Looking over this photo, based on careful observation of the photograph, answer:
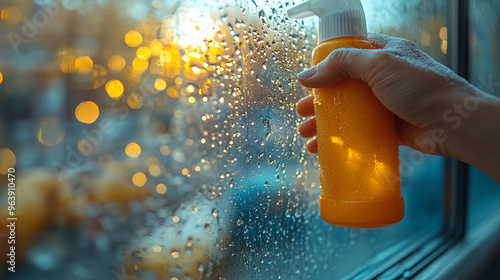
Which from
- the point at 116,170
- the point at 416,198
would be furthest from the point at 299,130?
the point at 416,198

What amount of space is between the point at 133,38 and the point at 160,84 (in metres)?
0.05

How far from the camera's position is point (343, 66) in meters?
0.32

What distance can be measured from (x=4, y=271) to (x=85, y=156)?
0.10 m

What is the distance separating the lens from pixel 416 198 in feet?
2.67

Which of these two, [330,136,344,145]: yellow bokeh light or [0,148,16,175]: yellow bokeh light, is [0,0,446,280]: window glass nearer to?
[0,148,16,175]: yellow bokeh light

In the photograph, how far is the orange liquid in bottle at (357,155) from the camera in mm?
330

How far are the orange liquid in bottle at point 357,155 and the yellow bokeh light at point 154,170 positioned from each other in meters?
0.17

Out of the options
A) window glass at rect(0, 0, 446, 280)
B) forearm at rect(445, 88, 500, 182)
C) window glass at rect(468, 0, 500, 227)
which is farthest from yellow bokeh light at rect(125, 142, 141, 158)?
window glass at rect(468, 0, 500, 227)

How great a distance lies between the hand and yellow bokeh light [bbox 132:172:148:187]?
193 mm

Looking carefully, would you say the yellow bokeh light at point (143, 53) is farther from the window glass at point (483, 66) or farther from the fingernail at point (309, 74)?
the window glass at point (483, 66)

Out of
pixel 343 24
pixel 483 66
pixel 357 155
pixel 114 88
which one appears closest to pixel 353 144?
pixel 357 155

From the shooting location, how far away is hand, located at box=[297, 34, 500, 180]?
33cm

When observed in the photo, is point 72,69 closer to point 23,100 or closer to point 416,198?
point 23,100

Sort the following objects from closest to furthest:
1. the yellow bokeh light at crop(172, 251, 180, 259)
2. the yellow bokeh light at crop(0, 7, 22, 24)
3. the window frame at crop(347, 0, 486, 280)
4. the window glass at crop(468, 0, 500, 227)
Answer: the yellow bokeh light at crop(0, 7, 22, 24), the yellow bokeh light at crop(172, 251, 180, 259), the window frame at crop(347, 0, 486, 280), the window glass at crop(468, 0, 500, 227)
